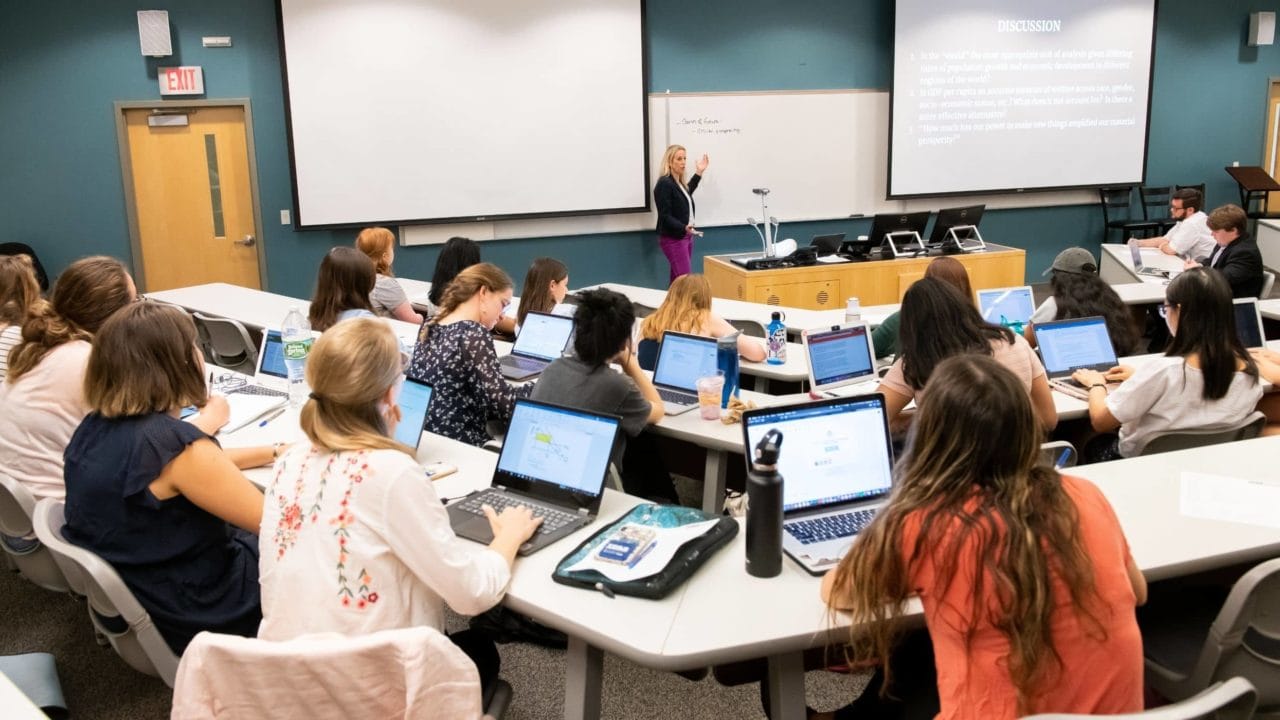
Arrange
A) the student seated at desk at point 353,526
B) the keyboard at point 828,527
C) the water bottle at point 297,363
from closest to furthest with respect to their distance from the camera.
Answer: the student seated at desk at point 353,526 < the keyboard at point 828,527 < the water bottle at point 297,363

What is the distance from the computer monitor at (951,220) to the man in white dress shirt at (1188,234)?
123cm

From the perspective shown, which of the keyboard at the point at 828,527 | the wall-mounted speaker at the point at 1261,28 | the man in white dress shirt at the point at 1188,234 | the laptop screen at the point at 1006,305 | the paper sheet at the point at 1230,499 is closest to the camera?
the keyboard at the point at 828,527

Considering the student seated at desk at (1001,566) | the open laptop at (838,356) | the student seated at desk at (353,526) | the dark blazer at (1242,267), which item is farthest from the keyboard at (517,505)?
the dark blazer at (1242,267)

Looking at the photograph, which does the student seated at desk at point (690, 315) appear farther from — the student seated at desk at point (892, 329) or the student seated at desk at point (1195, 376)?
the student seated at desk at point (1195, 376)

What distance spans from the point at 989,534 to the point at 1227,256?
5588 mm

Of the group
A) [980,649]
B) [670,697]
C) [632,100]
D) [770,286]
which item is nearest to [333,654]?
[980,649]

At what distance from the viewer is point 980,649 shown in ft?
5.33

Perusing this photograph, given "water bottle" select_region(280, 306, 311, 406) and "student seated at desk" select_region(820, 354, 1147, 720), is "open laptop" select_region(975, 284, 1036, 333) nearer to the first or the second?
"water bottle" select_region(280, 306, 311, 406)

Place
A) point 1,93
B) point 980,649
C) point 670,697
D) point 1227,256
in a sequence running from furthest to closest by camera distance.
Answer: point 1,93
point 1227,256
point 670,697
point 980,649

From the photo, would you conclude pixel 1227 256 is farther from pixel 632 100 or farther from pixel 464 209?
pixel 464 209

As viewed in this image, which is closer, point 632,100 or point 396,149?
point 396,149

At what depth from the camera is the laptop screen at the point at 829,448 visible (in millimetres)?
2346

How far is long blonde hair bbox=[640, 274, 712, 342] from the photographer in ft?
13.2

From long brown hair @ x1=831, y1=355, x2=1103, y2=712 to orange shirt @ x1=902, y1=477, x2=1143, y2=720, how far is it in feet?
0.04
